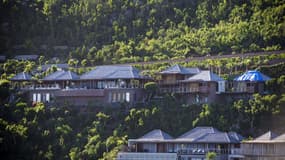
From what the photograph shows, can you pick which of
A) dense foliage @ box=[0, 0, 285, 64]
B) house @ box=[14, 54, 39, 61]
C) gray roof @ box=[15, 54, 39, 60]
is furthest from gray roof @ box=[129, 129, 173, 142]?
gray roof @ box=[15, 54, 39, 60]

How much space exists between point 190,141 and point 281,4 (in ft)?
68.3

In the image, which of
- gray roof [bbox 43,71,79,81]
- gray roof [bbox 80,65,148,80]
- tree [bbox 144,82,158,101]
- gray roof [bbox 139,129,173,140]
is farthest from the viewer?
gray roof [bbox 43,71,79,81]

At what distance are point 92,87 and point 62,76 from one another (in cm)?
240

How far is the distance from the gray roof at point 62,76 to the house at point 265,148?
1439cm

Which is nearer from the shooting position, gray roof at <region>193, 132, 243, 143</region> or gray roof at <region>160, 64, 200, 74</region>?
gray roof at <region>193, 132, 243, 143</region>

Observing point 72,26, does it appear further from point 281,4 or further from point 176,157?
point 176,157

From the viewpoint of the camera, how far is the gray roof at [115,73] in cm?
4691

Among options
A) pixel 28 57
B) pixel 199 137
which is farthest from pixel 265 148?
pixel 28 57

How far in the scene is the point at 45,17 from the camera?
63.5 meters

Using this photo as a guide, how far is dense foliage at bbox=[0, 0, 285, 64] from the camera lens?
53875 mm

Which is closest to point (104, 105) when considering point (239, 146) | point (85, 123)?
point (85, 123)

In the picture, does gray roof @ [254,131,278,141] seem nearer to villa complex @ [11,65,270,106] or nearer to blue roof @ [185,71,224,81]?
villa complex @ [11,65,270,106]

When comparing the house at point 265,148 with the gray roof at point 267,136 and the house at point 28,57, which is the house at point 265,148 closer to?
the gray roof at point 267,136

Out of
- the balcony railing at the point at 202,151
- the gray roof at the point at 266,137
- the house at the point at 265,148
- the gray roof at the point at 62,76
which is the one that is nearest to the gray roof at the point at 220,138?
the balcony railing at the point at 202,151
